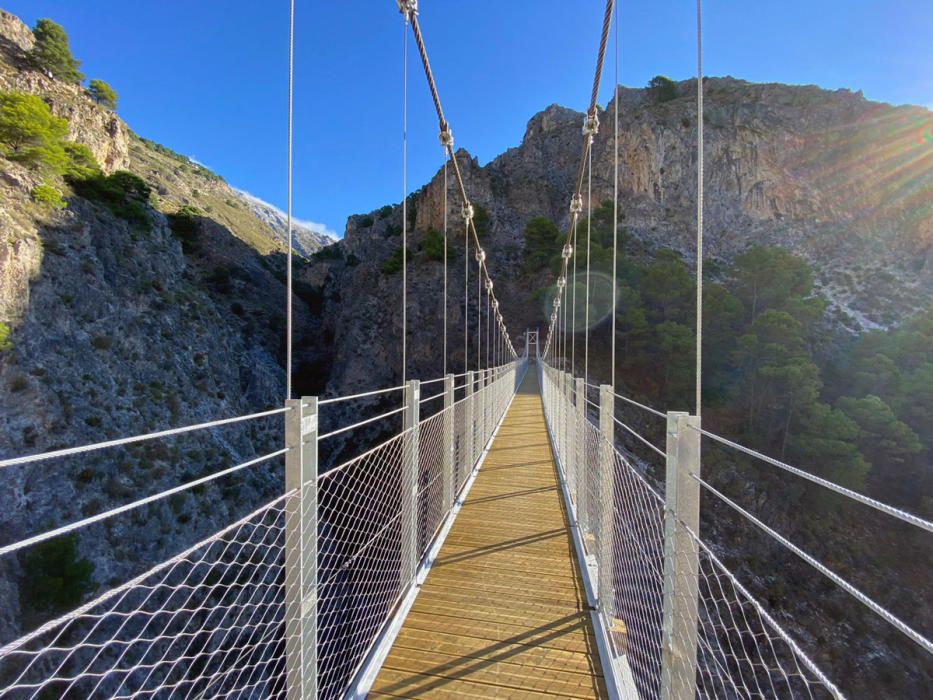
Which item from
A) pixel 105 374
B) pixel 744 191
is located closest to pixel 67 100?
pixel 105 374

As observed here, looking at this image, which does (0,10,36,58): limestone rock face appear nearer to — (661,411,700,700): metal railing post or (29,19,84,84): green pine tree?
(29,19,84,84): green pine tree

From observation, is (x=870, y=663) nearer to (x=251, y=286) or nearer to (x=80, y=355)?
(x=80, y=355)

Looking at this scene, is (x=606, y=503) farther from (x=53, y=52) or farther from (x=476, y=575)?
(x=53, y=52)

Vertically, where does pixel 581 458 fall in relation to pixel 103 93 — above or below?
below

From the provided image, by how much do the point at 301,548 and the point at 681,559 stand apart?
100cm

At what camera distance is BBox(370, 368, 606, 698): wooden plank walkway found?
58.2 inches

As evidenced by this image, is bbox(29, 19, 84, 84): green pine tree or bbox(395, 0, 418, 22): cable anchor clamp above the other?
bbox(29, 19, 84, 84): green pine tree

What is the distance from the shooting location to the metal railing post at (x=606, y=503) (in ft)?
5.69

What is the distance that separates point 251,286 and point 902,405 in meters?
30.7

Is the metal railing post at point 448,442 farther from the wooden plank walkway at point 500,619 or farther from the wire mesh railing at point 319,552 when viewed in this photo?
the wooden plank walkway at point 500,619

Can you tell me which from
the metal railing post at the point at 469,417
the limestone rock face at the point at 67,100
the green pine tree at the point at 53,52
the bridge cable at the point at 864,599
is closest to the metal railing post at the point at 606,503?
the bridge cable at the point at 864,599

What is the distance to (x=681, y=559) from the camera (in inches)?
44.8

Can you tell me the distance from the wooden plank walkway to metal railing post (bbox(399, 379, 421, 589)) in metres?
0.14

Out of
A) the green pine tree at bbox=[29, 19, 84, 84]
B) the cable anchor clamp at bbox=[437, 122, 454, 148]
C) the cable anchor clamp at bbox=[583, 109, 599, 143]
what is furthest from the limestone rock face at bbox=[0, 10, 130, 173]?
the cable anchor clamp at bbox=[583, 109, 599, 143]
